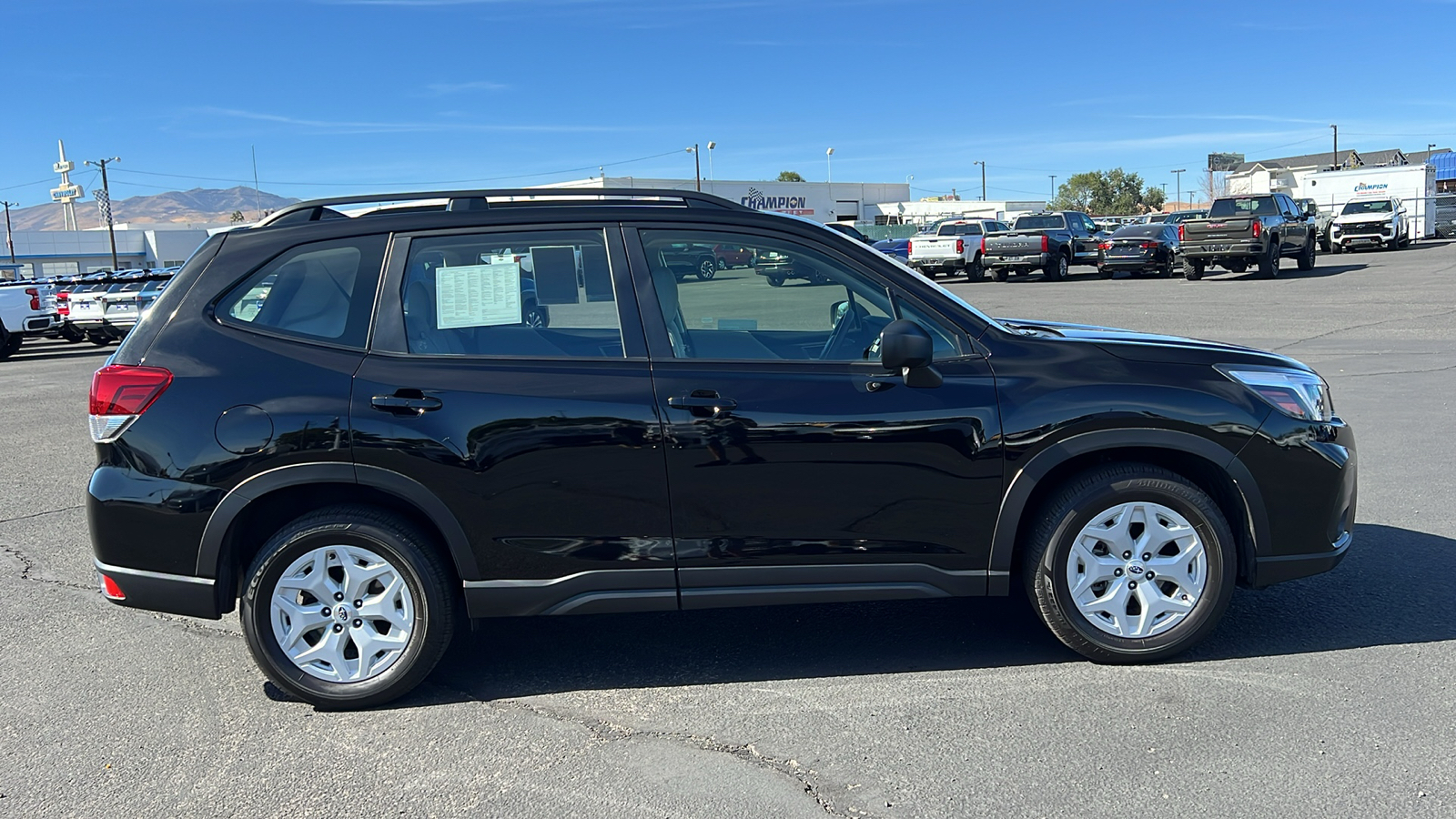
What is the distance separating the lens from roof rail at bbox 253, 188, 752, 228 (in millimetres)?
4312

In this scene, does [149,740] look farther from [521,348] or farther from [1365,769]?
[1365,769]

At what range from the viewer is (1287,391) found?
433 centimetres

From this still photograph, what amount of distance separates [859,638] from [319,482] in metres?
2.24

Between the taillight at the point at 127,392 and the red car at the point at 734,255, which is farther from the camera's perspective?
the red car at the point at 734,255

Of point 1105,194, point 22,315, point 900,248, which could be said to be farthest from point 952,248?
point 1105,194

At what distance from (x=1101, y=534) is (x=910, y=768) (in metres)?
1.24

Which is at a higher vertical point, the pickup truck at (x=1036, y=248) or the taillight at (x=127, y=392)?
the pickup truck at (x=1036, y=248)

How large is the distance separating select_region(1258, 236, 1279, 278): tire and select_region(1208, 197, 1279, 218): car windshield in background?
0.85 m

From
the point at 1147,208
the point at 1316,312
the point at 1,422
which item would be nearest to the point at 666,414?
the point at 1,422

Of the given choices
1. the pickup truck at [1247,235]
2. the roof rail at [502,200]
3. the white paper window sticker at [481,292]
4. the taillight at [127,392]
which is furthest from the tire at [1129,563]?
the pickup truck at [1247,235]

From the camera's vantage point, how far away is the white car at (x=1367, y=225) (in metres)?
39.4

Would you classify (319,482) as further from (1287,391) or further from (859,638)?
(1287,391)

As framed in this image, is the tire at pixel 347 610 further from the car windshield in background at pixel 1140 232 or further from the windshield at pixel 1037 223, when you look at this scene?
the windshield at pixel 1037 223

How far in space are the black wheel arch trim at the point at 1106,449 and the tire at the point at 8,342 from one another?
22196 millimetres
